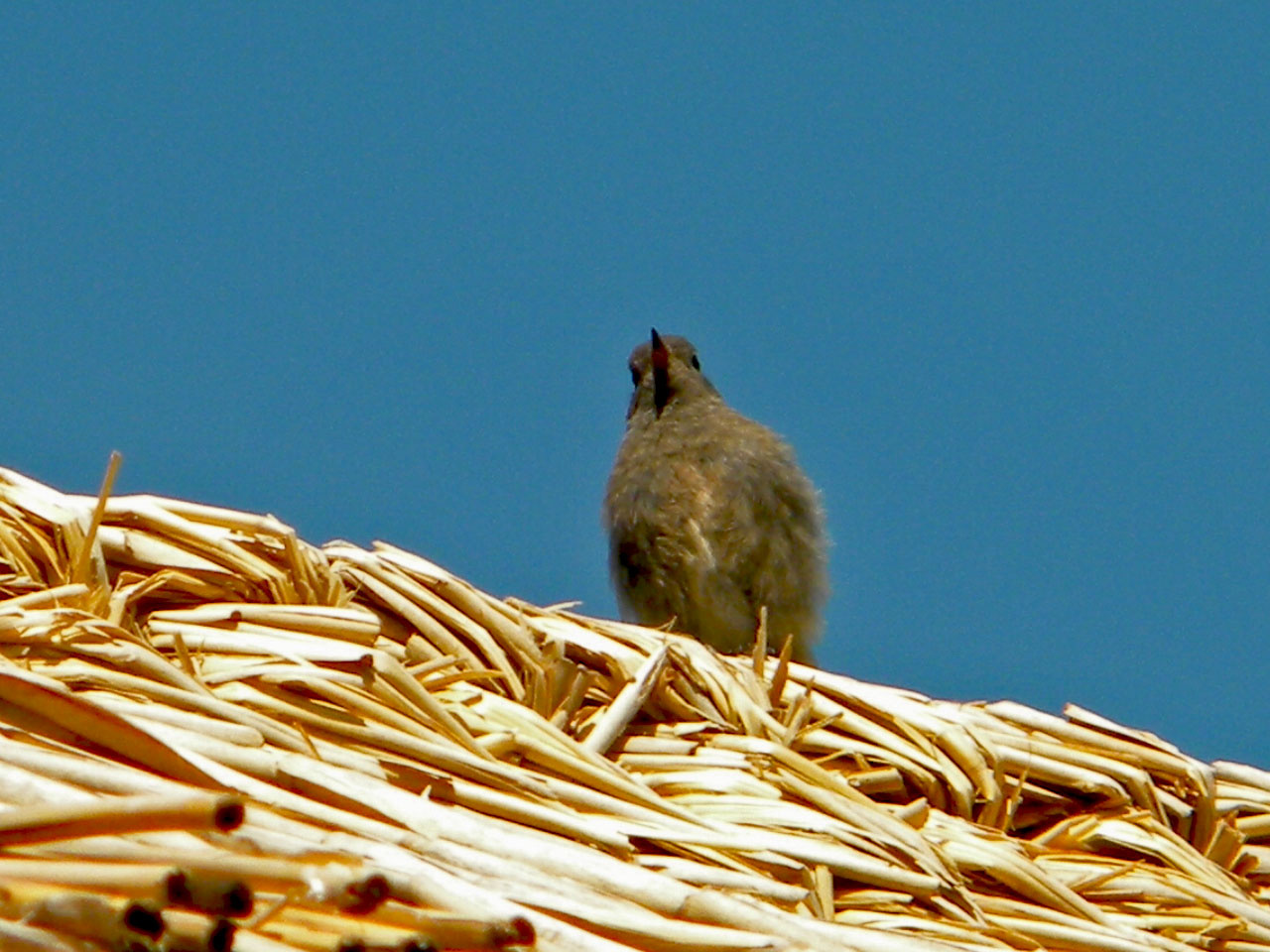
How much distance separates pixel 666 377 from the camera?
642cm

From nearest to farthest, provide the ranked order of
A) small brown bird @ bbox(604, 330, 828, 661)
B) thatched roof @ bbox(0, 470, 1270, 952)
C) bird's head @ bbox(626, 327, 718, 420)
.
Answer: thatched roof @ bbox(0, 470, 1270, 952), small brown bird @ bbox(604, 330, 828, 661), bird's head @ bbox(626, 327, 718, 420)

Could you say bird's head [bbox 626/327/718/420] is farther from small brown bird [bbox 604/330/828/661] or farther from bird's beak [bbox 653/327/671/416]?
small brown bird [bbox 604/330/828/661]

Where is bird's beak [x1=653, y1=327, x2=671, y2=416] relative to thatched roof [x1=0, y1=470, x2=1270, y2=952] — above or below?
above

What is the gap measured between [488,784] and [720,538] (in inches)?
116

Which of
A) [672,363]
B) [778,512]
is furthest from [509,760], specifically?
[672,363]

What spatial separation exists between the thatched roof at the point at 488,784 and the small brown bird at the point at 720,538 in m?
2.21

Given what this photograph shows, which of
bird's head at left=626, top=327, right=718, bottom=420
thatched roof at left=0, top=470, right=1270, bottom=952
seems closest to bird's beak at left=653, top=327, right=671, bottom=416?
bird's head at left=626, top=327, right=718, bottom=420

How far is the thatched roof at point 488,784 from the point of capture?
1.93 meters

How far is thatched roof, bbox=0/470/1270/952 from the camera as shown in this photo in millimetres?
1927

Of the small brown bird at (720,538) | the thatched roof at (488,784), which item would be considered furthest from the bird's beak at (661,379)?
the thatched roof at (488,784)

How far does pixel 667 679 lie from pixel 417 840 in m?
0.76

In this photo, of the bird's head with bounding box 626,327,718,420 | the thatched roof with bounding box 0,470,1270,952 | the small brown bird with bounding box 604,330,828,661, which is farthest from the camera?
the bird's head with bounding box 626,327,718,420

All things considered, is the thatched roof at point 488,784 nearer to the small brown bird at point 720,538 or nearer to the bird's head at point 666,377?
the small brown bird at point 720,538

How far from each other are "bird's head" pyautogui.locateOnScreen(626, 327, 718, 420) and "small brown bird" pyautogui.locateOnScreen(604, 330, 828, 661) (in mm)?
465
